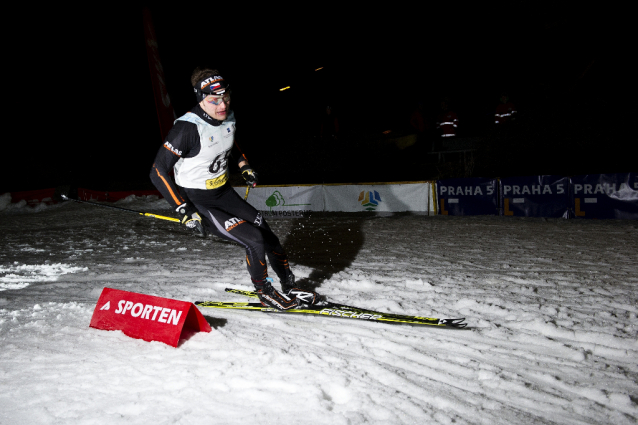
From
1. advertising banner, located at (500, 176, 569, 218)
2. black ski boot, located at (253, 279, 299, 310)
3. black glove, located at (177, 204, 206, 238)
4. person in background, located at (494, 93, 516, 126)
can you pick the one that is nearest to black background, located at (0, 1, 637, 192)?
person in background, located at (494, 93, 516, 126)

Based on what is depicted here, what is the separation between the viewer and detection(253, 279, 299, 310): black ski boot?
3.82 metres

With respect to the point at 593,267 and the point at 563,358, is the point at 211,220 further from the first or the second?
the point at 593,267

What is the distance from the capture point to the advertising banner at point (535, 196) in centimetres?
981

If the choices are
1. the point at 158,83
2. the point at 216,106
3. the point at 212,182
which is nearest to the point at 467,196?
the point at 212,182

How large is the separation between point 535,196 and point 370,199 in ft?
13.6

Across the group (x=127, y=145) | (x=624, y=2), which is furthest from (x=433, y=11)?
(x=127, y=145)

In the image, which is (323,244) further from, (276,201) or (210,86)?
(276,201)

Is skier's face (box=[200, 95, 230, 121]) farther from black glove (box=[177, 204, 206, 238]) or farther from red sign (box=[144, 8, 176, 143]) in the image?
red sign (box=[144, 8, 176, 143])

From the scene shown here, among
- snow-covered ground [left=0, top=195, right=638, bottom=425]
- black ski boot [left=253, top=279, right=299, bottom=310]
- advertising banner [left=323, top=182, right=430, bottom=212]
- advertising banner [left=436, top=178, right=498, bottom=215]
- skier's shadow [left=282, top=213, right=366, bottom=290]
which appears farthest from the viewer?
advertising banner [left=323, top=182, right=430, bottom=212]

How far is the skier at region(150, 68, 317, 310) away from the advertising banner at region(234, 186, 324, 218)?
8682 mm

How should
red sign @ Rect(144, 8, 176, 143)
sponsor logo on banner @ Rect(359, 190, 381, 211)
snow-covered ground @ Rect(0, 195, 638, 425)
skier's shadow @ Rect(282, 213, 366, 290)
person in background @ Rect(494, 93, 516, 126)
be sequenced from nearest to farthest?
snow-covered ground @ Rect(0, 195, 638, 425) → skier's shadow @ Rect(282, 213, 366, 290) → sponsor logo on banner @ Rect(359, 190, 381, 211) → red sign @ Rect(144, 8, 176, 143) → person in background @ Rect(494, 93, 516, 126)

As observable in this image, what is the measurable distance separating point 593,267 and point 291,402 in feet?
15.2

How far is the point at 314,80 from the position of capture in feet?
75.0

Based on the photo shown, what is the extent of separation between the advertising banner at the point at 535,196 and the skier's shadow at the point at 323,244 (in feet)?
11.7
